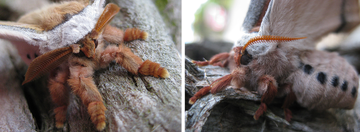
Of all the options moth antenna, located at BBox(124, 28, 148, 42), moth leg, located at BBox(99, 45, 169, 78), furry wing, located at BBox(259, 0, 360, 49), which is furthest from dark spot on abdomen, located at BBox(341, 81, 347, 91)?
moth antenna, located at BBox(124, 28, 148, 42)

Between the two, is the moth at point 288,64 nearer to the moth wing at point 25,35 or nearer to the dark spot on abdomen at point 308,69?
the dark spot on abdomen at point 308,69

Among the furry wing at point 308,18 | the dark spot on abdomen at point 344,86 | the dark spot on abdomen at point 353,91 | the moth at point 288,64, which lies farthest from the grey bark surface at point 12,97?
the dark spot on abdomen at point 353,91

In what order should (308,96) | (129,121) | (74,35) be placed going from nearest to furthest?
1. (129,121)
2. (74,35)
3. (308,96)

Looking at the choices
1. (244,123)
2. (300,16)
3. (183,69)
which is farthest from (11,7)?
(300,16)

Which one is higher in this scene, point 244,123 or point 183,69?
point 183,69

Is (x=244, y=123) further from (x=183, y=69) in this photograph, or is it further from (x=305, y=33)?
(x=305, y=33)

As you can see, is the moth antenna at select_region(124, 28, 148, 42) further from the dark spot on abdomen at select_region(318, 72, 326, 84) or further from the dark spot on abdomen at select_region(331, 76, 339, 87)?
the dark spot on abdomen at select_region(331, 76, 339, 87)

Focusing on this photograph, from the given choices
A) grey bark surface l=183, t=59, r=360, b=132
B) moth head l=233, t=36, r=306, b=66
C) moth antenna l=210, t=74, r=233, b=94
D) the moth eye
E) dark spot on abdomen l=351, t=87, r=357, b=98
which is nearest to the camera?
grey bark surface l=183, t=59, r=360, b=132
